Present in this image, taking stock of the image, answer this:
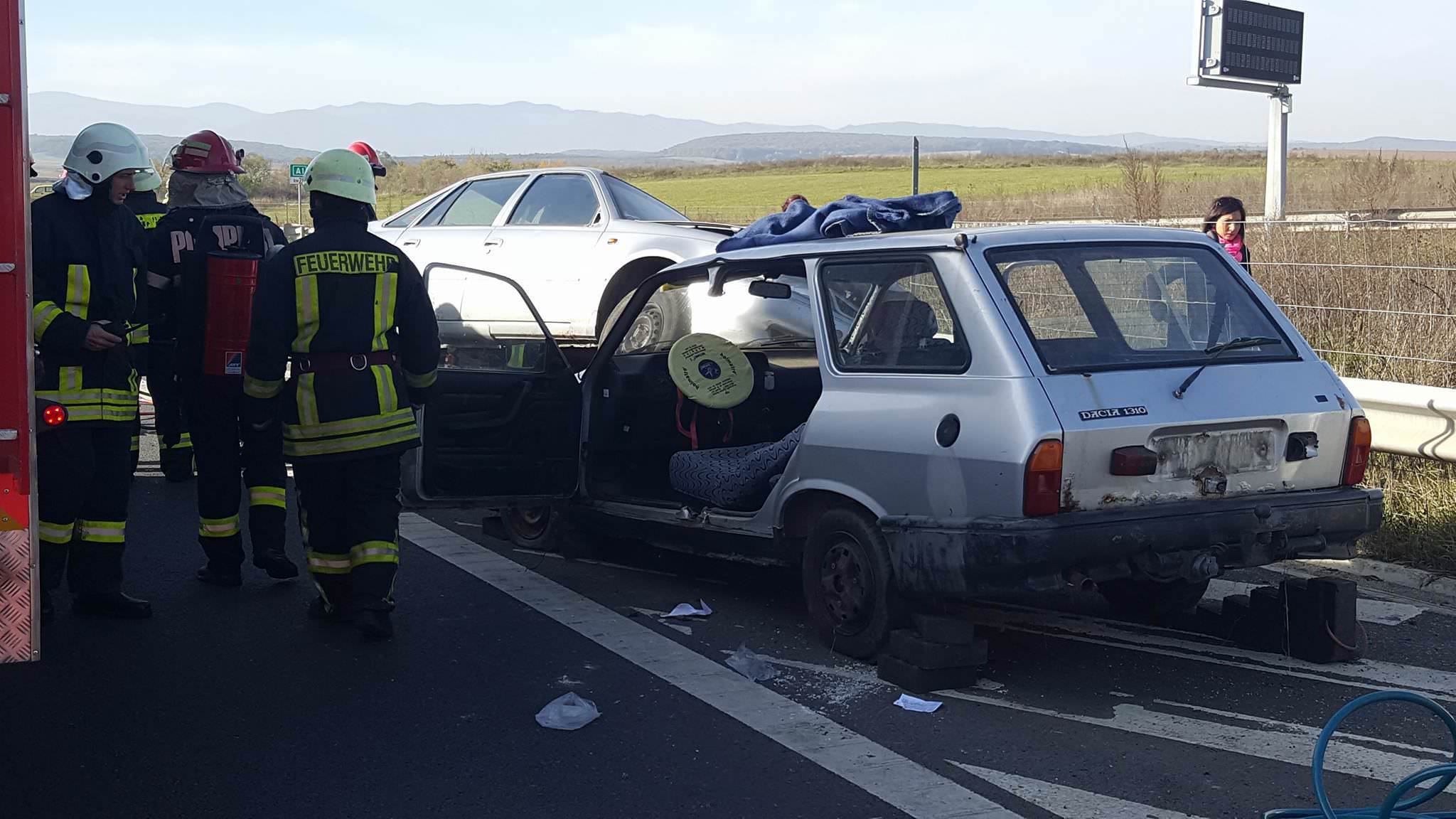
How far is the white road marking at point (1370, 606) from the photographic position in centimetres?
598

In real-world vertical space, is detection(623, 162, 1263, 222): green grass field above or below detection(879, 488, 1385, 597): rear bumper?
above

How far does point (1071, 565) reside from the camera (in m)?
4.78

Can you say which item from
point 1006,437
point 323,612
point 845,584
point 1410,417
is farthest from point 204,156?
point 1410,417

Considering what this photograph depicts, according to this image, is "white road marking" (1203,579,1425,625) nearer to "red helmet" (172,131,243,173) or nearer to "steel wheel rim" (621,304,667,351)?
"steel wheel rim" (621,304,667,351)

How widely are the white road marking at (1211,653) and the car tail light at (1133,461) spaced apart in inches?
38.5

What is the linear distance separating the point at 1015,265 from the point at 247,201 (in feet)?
12.1

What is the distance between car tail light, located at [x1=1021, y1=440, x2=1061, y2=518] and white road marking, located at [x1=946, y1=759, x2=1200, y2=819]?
2.93 feet

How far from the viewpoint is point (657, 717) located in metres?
4.78

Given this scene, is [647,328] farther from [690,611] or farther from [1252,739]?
[1252,739]

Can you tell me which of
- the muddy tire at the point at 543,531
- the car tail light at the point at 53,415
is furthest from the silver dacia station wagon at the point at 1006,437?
the car tail light at the point at 53,415

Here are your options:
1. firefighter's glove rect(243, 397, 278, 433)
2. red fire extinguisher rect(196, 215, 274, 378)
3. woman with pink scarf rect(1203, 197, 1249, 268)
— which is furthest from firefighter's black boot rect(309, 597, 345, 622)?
woman with pink scarf rect(1203, 197, 1249, 268)

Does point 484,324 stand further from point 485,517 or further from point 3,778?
point 3,778

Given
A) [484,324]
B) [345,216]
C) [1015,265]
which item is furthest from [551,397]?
[1015,265]

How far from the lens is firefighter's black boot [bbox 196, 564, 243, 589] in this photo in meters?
6.65
